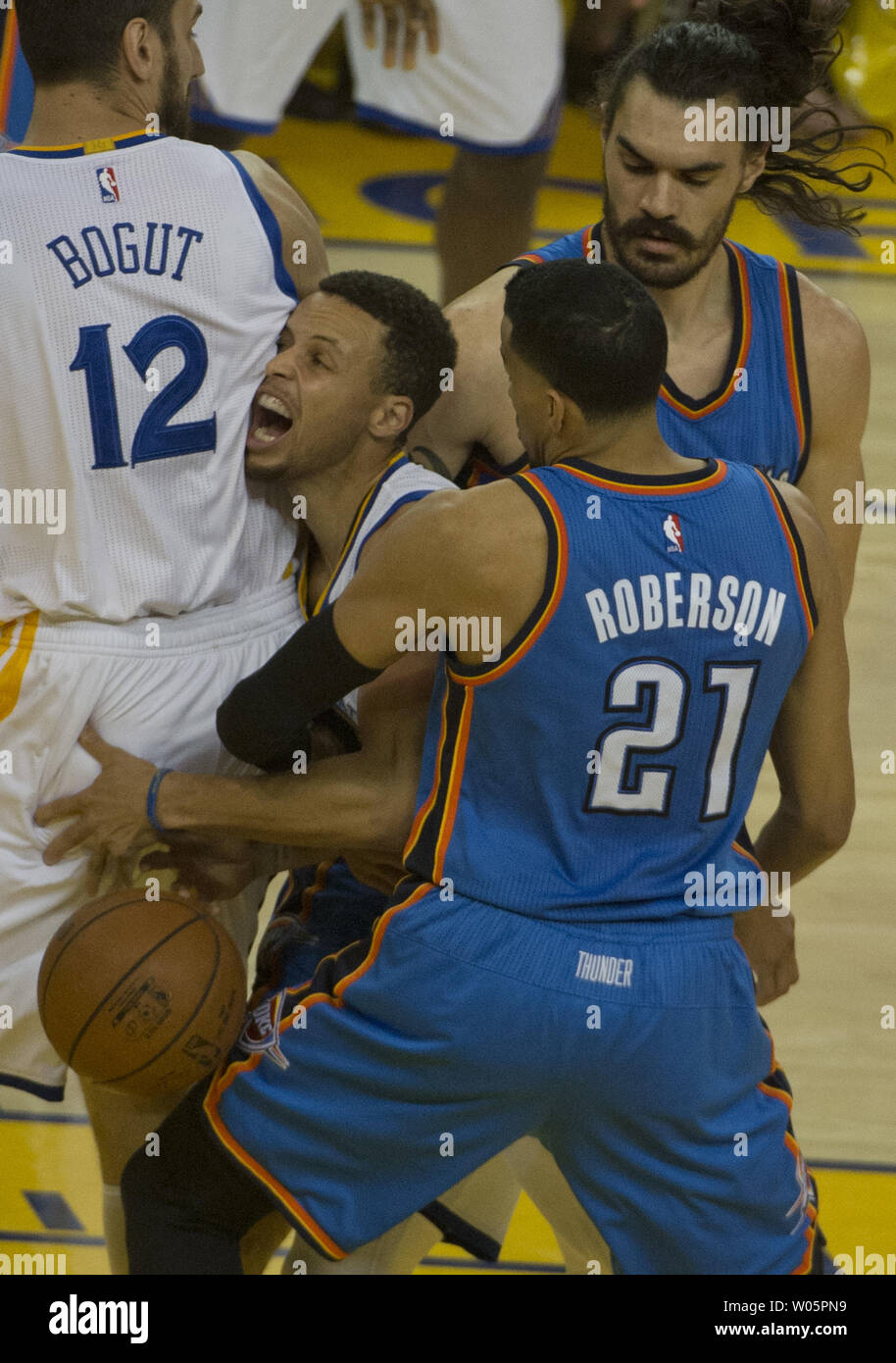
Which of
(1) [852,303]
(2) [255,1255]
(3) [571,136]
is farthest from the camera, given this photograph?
(3) [571,136]

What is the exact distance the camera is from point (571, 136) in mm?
11391

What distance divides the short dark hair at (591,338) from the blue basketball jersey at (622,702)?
0.12 m

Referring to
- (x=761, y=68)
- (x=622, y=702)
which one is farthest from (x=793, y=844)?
(x=761, y=68)

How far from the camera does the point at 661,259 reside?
324cm

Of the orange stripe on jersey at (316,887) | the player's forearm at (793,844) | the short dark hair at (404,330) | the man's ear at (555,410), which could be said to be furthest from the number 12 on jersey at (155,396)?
the player's forearm at (793,844)

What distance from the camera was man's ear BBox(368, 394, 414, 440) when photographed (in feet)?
10.2

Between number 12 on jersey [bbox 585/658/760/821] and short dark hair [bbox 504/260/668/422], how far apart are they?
41 cm

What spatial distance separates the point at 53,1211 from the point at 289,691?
5.26ft

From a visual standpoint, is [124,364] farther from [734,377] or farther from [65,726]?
[734,377]

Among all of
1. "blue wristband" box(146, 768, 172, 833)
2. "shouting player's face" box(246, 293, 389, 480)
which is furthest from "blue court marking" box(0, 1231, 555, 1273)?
"shouting player's face" box(246, 293, 389, 480)

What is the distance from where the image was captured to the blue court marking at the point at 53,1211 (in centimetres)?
366
